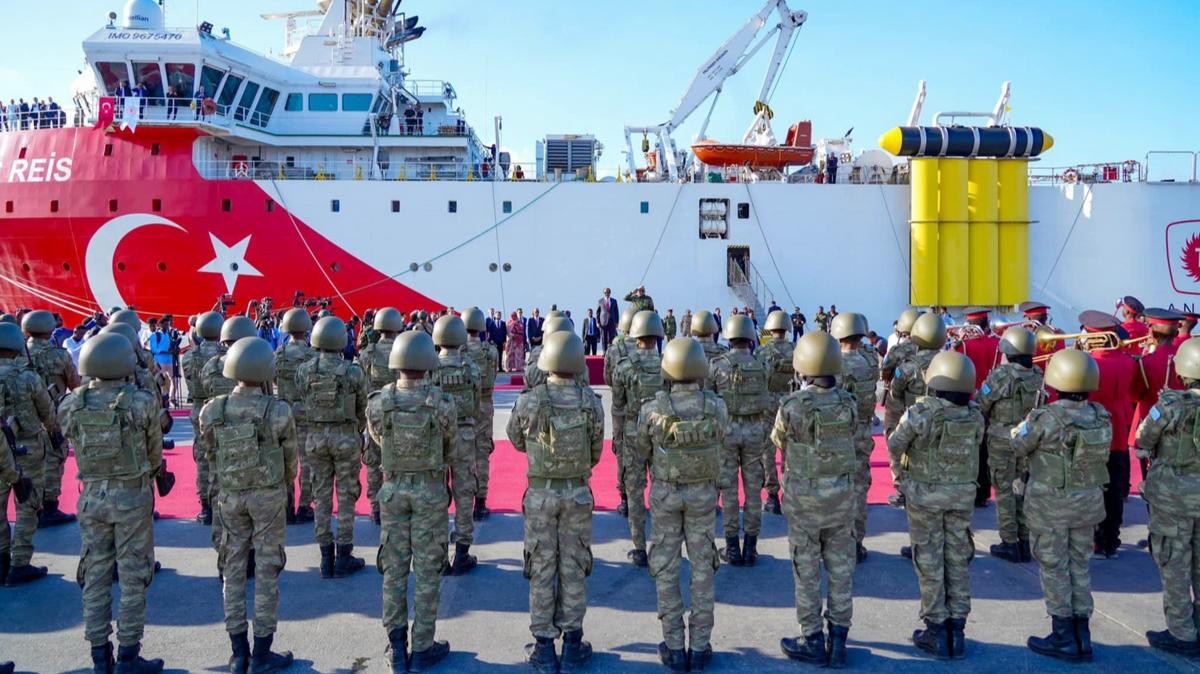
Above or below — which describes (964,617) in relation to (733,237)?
below

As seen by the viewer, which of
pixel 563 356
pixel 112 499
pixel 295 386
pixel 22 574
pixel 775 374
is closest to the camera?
pixel 112 499

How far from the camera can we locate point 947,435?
4340 mm

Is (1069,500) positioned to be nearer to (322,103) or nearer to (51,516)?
(51,516)

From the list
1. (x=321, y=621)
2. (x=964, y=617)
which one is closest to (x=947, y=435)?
(x=964, y=617)

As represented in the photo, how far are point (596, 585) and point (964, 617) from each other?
225cm

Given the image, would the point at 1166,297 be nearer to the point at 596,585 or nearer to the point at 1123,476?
the point at 1123,476

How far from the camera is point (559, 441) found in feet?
13.9

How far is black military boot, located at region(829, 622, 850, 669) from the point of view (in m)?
4.16

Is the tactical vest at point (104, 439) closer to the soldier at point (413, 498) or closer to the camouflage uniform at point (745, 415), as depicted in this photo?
the soldier at point (413, 498)

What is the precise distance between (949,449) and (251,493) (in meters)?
3.80

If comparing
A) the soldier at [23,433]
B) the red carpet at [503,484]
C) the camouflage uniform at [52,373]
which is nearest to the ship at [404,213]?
the red carpet at [503,484]

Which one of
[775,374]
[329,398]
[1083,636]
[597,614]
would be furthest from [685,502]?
[775,374]

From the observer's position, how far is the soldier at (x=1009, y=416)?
18.6 ft

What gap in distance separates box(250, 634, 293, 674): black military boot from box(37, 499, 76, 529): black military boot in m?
3.55
